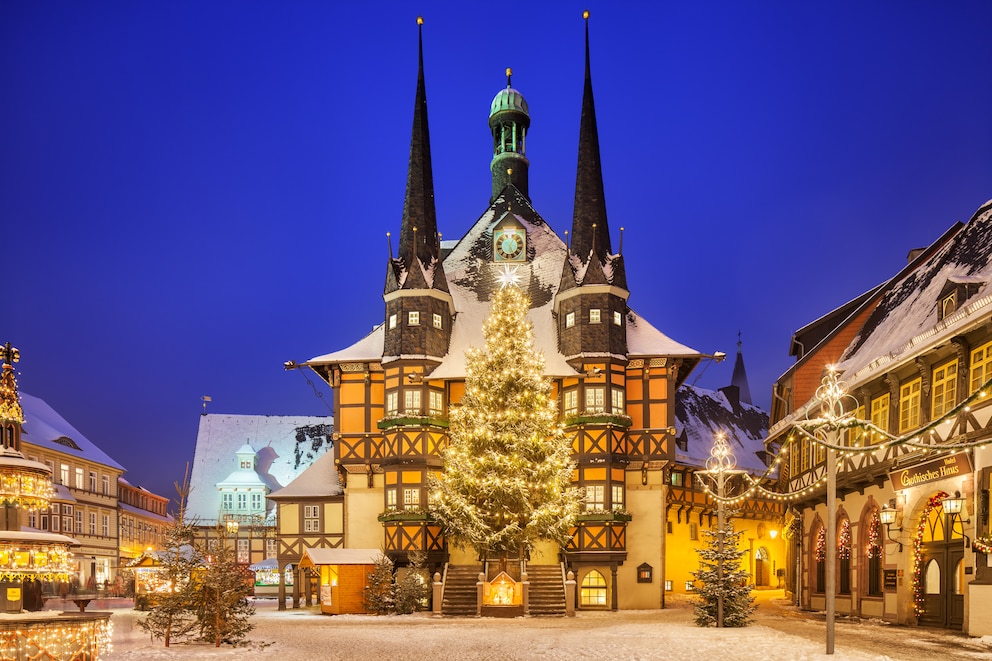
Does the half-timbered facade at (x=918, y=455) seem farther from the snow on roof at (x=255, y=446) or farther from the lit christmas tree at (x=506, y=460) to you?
the snow on roof at (x=255, y=446)

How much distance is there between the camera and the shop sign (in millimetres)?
22208

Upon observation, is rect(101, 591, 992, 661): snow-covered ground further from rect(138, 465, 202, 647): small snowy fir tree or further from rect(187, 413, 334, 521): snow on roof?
rect(187, 413, 334, 521): snow on roof

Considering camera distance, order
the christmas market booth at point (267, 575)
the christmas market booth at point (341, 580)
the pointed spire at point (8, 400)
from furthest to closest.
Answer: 1. the christmas market booth at point (267, 575)
2. the christmas market booth at point (341, 580)
3. the pointed spire at point (8, 400)

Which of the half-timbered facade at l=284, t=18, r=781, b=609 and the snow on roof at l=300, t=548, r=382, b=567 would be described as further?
the half-timbered facade at l=284, t=18, r=781, b=609

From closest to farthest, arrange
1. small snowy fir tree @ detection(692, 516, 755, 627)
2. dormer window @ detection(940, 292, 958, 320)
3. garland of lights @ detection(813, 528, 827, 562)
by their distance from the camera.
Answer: dormer window @ detection(940, 292, 958, 320) < small snowy fir tree @ detection(692, 516, 755, 627) < garland of lights @ detection(813, 528, 827, 562)

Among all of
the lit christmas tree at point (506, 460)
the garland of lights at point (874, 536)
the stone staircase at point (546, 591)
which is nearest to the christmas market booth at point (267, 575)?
the stone staircase at point (546, 591)

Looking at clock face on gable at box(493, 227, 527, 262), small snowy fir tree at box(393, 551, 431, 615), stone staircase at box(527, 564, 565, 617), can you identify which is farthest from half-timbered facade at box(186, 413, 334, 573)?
stone staircase at box(527, 564, 565, 617)

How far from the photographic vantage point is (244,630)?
21453mm

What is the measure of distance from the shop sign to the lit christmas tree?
10.8 meters

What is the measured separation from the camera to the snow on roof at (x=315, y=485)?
42.2 meters

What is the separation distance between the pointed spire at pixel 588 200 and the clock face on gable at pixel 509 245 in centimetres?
383

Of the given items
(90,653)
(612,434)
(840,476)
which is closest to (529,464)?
(612,434)

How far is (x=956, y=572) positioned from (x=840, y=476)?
5872mm

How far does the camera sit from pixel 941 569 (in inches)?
949
